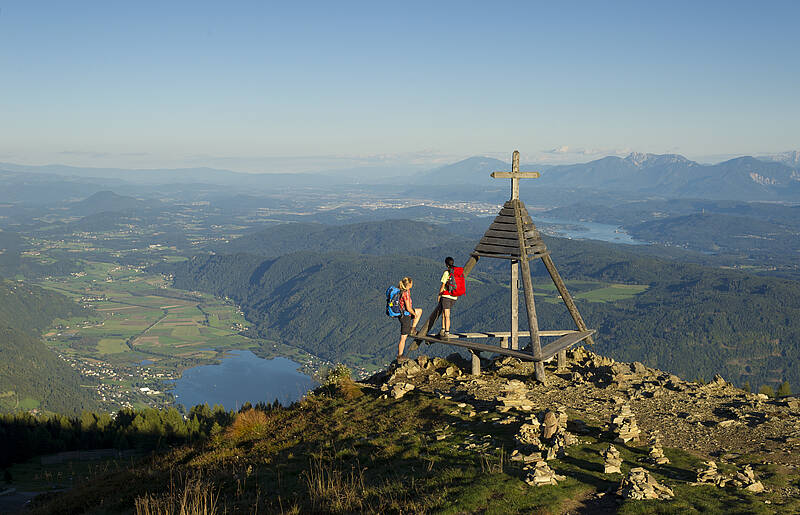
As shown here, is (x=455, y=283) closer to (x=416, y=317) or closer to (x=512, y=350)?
(x=416, y=317)

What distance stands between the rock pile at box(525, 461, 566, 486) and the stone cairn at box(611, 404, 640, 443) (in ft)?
12.7

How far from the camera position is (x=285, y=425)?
2112 cm

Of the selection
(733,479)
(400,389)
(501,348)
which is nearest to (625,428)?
(733,479)

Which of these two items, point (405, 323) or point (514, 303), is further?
point (514, 303)

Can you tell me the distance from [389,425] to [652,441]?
8.16 meters

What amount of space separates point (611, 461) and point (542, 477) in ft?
6.53

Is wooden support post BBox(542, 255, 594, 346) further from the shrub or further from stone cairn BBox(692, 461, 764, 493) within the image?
the shrub

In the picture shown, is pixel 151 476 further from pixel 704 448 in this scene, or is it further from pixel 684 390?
pixel 684 390

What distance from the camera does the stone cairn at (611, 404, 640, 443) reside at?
15680mm

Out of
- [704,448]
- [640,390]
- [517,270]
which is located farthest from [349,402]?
[704,448]

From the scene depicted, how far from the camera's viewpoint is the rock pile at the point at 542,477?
492 inches

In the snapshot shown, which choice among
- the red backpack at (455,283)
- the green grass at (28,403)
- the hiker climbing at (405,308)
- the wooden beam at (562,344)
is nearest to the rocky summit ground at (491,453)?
the wooden beam at (562,344)

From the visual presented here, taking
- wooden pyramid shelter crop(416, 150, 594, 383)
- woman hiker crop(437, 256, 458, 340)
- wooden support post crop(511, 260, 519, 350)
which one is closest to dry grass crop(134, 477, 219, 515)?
woman hiker crop(437, 256, 458, 340)

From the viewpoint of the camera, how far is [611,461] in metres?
13.3
